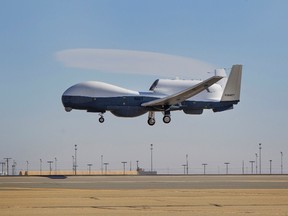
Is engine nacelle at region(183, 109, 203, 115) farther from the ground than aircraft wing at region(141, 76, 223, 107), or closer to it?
closer to it

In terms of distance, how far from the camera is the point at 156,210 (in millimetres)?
29391

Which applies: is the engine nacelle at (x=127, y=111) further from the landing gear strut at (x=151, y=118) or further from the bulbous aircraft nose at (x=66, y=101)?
the bulbous aircraft nose at (x=66, y=101)

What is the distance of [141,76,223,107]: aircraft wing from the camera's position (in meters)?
86.6

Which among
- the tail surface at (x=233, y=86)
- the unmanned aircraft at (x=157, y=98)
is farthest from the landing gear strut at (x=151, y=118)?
the tail surface at (x=233, y=86)

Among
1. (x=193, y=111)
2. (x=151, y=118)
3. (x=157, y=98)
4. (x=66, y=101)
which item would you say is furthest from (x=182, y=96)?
(x=66, y=101)

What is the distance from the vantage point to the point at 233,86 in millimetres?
96750

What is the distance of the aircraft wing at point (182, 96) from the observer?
86.6m

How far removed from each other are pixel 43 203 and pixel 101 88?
5709cm

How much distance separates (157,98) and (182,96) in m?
3.76

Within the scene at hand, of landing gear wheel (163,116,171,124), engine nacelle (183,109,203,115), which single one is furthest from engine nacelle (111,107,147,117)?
engine nacelle (183,109,203,115)

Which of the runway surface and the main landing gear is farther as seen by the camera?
the main landing gear

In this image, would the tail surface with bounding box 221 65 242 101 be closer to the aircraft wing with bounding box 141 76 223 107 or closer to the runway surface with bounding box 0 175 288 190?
the aircraft wing with bounding box 141 76 223 107

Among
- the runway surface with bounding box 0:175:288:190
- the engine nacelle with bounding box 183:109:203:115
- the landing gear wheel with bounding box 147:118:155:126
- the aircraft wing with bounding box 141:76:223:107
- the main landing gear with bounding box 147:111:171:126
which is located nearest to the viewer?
the runway surface with bounding box 0:175:288:190

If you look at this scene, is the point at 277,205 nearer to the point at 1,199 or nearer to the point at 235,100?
the point at 1,199
